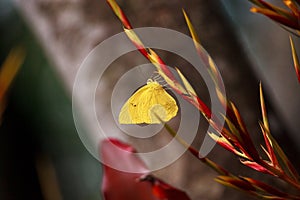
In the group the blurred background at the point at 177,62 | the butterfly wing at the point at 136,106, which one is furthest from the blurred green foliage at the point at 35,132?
the butterfly wing at the point at 136,106

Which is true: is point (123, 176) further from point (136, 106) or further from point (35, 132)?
point (35, 132)

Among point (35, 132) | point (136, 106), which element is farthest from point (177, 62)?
point (35, 132)

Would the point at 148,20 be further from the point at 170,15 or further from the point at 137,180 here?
the point at 137,180

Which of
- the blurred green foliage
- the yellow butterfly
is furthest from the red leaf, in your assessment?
the blurred green foliage

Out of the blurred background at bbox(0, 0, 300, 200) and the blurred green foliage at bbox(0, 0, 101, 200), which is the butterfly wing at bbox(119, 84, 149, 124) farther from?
the blurred green foliage at bbox(0, 0, 101, 200)

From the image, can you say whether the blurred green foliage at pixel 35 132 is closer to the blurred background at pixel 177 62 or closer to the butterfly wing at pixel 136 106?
the blurred background at pixel 177 62

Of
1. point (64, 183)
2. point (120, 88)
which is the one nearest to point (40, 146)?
point (64, 183)
